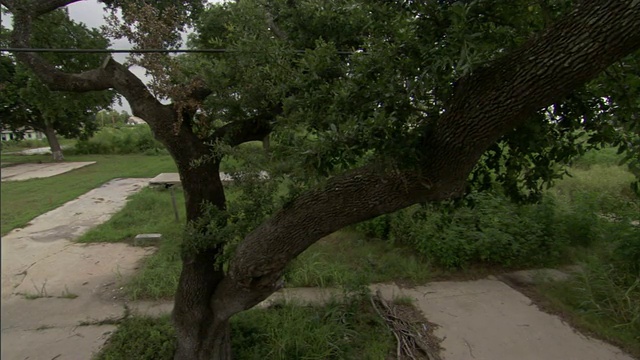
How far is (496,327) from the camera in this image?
377cm

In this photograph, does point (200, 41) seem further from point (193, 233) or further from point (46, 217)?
point (46, 217)

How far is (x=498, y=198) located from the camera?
18.8ft

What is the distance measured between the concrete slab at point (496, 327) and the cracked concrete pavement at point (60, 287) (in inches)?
135

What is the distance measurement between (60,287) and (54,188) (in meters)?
7.63

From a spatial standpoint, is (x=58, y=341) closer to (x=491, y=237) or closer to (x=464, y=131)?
(x=464, y=131)

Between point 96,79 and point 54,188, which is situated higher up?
point 96,79

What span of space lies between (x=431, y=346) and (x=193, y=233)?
2444 mm

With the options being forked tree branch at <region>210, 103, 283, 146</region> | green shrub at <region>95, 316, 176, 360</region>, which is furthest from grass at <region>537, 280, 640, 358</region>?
green shrub at <region>95, 316, 176, 360</region>

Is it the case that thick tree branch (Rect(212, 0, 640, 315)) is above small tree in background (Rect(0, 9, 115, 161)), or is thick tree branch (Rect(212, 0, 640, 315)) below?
below

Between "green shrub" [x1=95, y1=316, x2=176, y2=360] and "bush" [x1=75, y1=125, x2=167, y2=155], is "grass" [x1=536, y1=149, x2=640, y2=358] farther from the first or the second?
"bush" [x1=75, y1=125, x2=167, y2=155]

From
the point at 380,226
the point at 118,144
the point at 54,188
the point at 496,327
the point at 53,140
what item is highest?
the point at 53,140

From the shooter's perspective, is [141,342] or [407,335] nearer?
[141,342]

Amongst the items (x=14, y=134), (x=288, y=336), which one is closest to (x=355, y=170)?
(x=288, y=336)

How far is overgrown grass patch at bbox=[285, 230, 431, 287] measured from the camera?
4.71 meters
